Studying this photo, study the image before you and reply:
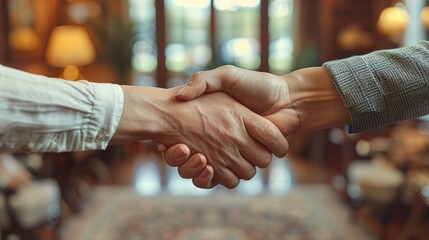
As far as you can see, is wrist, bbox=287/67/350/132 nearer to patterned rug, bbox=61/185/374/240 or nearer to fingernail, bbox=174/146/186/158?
fingernail, bbox=174/146/186/158

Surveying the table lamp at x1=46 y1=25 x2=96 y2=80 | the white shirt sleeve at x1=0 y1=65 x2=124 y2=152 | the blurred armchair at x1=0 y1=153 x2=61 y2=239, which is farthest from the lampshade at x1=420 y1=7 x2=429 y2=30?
the white shirt sleeve at x1=0 y1=65 x2=124 y2=152

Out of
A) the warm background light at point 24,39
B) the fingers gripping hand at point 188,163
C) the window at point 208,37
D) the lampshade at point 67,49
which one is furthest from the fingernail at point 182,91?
the window at point 208,37

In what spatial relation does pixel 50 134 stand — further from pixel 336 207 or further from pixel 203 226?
pixel 336 207

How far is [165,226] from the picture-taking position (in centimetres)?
380

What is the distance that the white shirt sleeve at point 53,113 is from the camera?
3.94 feet

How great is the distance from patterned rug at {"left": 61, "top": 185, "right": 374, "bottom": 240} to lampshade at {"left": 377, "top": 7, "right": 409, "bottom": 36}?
6.18 ft

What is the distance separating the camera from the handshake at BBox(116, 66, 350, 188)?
5.07ft

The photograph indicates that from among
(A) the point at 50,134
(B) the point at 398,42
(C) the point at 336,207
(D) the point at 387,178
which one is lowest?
(C) the point at 336,207

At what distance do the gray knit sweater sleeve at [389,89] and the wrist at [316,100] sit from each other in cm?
6

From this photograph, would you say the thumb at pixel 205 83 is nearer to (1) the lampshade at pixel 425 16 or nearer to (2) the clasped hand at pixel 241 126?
(2) the clasped hand at pixel 241 126

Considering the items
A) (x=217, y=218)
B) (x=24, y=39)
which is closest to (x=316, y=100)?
(x=217, y=218)

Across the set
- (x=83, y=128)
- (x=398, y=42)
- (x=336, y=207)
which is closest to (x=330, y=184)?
(x=336, y=207)

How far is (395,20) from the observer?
5.36m

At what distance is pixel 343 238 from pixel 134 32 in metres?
4.29
